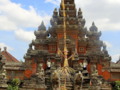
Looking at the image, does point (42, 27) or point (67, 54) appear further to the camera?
point (42, 27)

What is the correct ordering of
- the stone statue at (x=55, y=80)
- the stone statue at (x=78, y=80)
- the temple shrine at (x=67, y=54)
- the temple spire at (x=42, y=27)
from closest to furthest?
the stone statue at (x=55, y=80)
the stone statue at (x=78, y=80)
the temple shrine at (x=67, y=54)
the temple spire at (x=42, y=27)

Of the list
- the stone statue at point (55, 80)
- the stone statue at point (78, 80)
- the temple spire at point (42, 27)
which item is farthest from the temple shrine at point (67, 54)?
the stone statue at point (55, 80)

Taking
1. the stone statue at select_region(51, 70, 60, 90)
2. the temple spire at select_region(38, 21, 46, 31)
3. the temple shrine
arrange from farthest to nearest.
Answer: the temple spire at select_region(38, 21, 46, 31) → the temple shrine → the stone statue at select_region(51, 70, 60, 90)

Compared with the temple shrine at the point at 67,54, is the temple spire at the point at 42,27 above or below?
above

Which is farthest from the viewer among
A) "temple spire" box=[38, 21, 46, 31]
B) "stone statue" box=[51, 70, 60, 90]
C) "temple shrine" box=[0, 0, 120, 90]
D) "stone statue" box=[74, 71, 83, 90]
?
"temple spire" box=[38, 21, 46, 31]

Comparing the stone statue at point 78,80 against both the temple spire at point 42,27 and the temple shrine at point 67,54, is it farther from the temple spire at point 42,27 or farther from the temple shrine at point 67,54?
the temple spire at point 42,27

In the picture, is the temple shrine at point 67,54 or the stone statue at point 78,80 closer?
the stone statue at point 78,80

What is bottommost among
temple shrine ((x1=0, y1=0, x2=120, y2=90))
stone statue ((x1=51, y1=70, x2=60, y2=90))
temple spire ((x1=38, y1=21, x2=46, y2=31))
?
stone statue ((x1=51, y1=70, x2=60, y2=90))

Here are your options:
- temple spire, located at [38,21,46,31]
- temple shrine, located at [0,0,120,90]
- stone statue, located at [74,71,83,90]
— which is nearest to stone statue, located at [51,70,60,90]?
stone statue, located at [74,71,83,90]

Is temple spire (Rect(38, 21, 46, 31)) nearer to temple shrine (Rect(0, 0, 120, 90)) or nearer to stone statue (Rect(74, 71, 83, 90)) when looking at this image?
temple shrine (Rect(0, 0, 120, 90))

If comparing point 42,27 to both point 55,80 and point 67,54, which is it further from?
point 55,80

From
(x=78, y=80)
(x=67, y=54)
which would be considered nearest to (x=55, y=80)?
(x=78, y=80)

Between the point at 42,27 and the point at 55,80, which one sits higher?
the point at 42,27

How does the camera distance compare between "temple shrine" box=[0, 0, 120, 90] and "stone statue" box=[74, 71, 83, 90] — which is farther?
"temple shrine" box=[0, 0, 120, 90]
